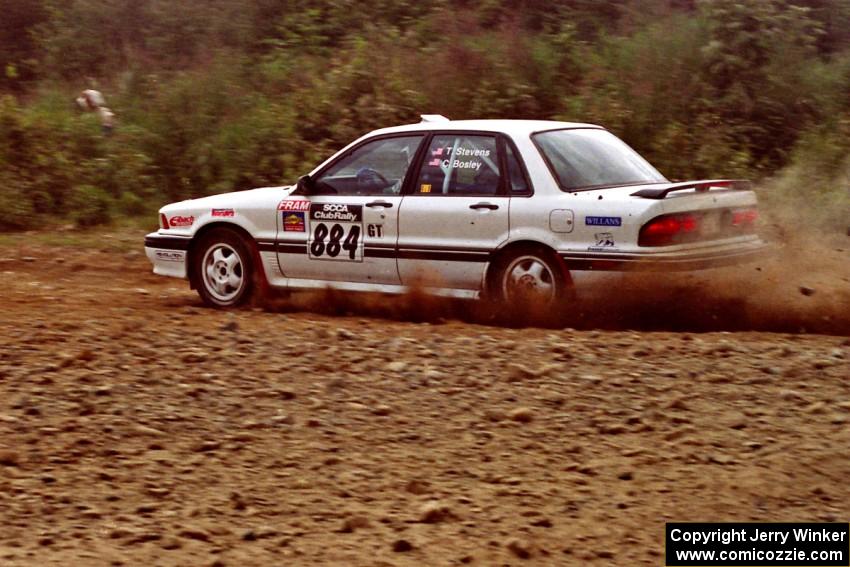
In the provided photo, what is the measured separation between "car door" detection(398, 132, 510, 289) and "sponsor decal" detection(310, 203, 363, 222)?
1.25ft

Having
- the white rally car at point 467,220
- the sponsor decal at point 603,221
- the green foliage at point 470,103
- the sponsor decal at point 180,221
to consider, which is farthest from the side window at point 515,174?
the green foliage at point 470,103

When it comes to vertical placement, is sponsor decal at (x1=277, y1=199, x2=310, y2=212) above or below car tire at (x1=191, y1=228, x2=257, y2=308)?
above

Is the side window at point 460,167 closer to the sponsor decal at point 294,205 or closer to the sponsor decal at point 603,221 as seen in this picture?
the sponsor decal at point 603,221

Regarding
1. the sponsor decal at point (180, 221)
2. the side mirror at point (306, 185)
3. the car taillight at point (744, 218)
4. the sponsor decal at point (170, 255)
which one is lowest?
the sponsor decal at point (170, 255)

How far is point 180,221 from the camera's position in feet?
32.6

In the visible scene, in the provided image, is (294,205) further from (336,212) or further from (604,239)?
(604,239)

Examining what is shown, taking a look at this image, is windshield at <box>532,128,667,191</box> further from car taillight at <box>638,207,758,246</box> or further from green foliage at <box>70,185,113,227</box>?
green foliage at <box>70,185,113,227</box>

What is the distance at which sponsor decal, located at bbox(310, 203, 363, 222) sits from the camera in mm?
9117

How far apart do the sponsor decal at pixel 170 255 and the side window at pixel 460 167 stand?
211cm

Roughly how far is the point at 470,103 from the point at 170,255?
6388mm

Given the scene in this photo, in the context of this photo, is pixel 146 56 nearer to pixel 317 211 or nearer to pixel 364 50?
pixel 364 50

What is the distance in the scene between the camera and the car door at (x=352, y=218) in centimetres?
903

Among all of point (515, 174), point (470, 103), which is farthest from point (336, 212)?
point (470, 103)

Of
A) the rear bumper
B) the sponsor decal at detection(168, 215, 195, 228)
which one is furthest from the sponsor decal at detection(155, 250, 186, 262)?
the rear bumper
